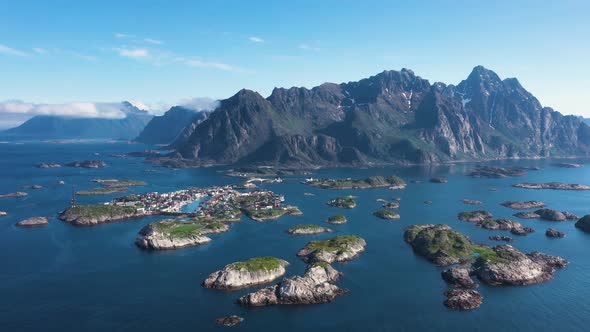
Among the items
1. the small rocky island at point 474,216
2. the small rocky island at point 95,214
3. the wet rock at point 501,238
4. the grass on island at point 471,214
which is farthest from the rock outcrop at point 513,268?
the small rocky island at point 95,214

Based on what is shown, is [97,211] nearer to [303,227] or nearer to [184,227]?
[184,227]

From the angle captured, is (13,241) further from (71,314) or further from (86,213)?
(71,314)

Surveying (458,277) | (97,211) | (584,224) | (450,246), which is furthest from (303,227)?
(584,224)

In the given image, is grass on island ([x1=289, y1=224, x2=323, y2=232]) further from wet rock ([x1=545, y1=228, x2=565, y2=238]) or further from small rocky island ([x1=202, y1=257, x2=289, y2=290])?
wet rock ([x1=545, y1=228, x2=565, y2=238])

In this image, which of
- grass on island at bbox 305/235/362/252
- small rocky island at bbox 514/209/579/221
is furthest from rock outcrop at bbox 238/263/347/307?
small rocky island at bbox 514/209/579/221

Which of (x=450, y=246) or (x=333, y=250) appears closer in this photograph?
(x=333, y=250)

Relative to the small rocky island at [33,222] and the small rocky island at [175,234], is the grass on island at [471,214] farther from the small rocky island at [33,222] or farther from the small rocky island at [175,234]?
the small rocky island at [33,222]

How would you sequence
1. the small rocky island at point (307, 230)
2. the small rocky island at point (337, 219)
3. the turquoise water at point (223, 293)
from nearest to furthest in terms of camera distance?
the turquoise water at point (223, 293) < the small rocky island at point (307, 230) < the small rocky island at point (337, 219)
